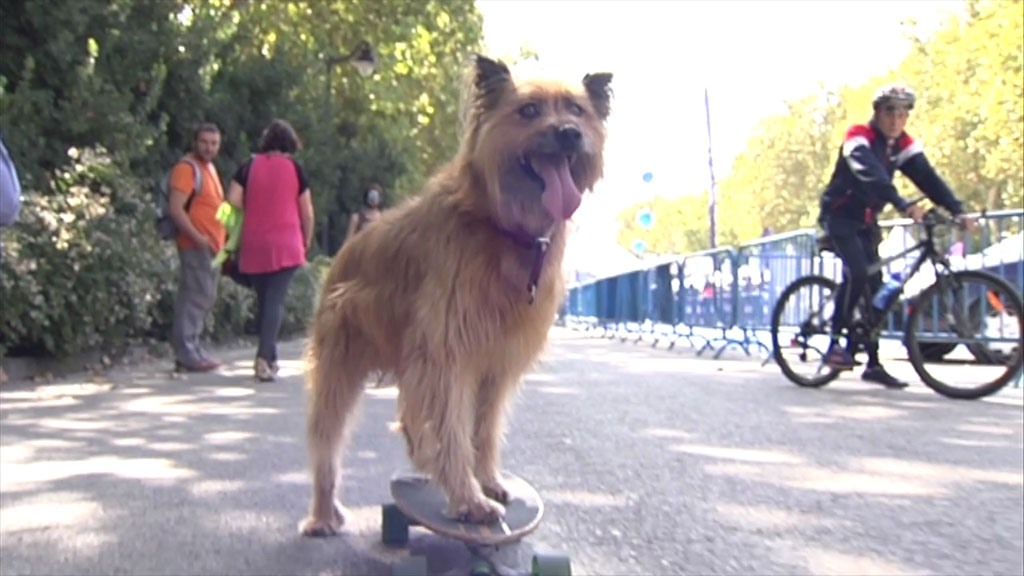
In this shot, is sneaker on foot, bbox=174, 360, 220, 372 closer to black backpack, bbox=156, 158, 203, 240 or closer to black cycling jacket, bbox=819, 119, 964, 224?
black backpack, bbox=156, 158, 203, 240

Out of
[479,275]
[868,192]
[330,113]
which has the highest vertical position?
[330,113]

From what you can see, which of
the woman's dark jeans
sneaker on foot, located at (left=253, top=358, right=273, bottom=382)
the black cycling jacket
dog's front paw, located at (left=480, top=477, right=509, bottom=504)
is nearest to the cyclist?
the black cycling jacket

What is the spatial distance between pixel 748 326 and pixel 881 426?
312 inches

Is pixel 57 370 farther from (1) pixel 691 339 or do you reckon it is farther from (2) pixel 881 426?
(1) pixel 691 339

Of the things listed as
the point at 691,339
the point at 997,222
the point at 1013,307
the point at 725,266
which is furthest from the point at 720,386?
the point at 691,339

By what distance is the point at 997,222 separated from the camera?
11.6m

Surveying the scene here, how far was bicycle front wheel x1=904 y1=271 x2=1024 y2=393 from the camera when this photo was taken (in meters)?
9.15

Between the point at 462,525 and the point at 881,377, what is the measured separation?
7.42 metres

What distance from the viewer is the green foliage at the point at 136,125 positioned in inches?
414

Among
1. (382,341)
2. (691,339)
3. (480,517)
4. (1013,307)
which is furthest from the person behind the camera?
(691,339)

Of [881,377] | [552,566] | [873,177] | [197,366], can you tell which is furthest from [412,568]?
[197,366]

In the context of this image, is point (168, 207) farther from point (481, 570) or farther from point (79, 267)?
point (481, 570)

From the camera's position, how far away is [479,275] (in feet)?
12.4

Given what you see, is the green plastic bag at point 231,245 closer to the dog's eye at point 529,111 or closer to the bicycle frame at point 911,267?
the bicycle frame at point 911,267
